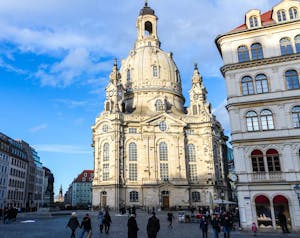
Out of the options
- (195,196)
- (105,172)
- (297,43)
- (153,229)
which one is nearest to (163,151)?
(195,196)

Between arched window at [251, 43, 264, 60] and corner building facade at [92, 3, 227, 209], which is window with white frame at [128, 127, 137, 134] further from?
arched window at [251, 43, 264, 60]

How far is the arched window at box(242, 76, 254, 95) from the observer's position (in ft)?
89.0

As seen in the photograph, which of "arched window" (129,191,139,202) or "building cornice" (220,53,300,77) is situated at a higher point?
"building cornice" (220,53,300,77)

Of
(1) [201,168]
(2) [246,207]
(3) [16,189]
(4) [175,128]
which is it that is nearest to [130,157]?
(4) [175,128]

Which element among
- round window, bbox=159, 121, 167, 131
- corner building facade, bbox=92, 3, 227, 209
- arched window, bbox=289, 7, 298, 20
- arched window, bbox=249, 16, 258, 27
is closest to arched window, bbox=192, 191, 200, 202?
corner building facade, bbox=92, 3, 227, 209

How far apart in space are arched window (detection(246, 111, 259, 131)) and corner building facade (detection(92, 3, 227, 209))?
33.2 m

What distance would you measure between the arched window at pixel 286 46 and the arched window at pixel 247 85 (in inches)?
149

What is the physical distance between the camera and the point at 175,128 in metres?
63.7

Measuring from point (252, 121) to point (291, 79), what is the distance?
16.5 feet

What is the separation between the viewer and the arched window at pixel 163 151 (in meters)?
62.7

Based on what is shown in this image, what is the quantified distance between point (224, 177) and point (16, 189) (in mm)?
50918

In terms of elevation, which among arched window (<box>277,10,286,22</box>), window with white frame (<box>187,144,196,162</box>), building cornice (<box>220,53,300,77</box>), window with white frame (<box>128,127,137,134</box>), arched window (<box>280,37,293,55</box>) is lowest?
window with white frame (<box>187,144,196,162</box>)

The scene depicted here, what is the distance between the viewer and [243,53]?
28.2 m

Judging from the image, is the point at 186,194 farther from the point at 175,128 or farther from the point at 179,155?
the point at 175,128
